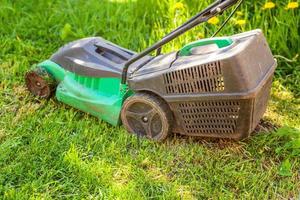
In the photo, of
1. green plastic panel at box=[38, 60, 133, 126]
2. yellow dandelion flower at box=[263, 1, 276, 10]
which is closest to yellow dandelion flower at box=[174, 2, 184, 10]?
yellow dandelion flower at box=[263, 1, 276, 10]

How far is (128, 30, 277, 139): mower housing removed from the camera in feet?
7.38

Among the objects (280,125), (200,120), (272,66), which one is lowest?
(280,125)

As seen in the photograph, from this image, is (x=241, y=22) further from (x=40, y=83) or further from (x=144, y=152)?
(x=40, y=83)

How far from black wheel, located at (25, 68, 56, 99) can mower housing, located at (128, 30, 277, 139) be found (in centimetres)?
58

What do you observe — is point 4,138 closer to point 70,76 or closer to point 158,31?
point 70,76

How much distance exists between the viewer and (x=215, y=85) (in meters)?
2.30

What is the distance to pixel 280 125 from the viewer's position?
2770 mm

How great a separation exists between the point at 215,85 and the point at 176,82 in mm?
194

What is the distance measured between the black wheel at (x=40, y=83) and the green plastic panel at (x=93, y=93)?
0.17 ft

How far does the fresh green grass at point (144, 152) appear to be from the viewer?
2.35 metres

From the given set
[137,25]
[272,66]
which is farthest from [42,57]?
[272,66]

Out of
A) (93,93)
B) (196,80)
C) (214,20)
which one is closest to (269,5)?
(214,20)

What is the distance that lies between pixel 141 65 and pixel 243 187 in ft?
2.50

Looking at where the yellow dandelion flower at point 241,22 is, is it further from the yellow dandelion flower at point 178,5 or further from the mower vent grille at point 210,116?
the mower vent grille at point 210,116
